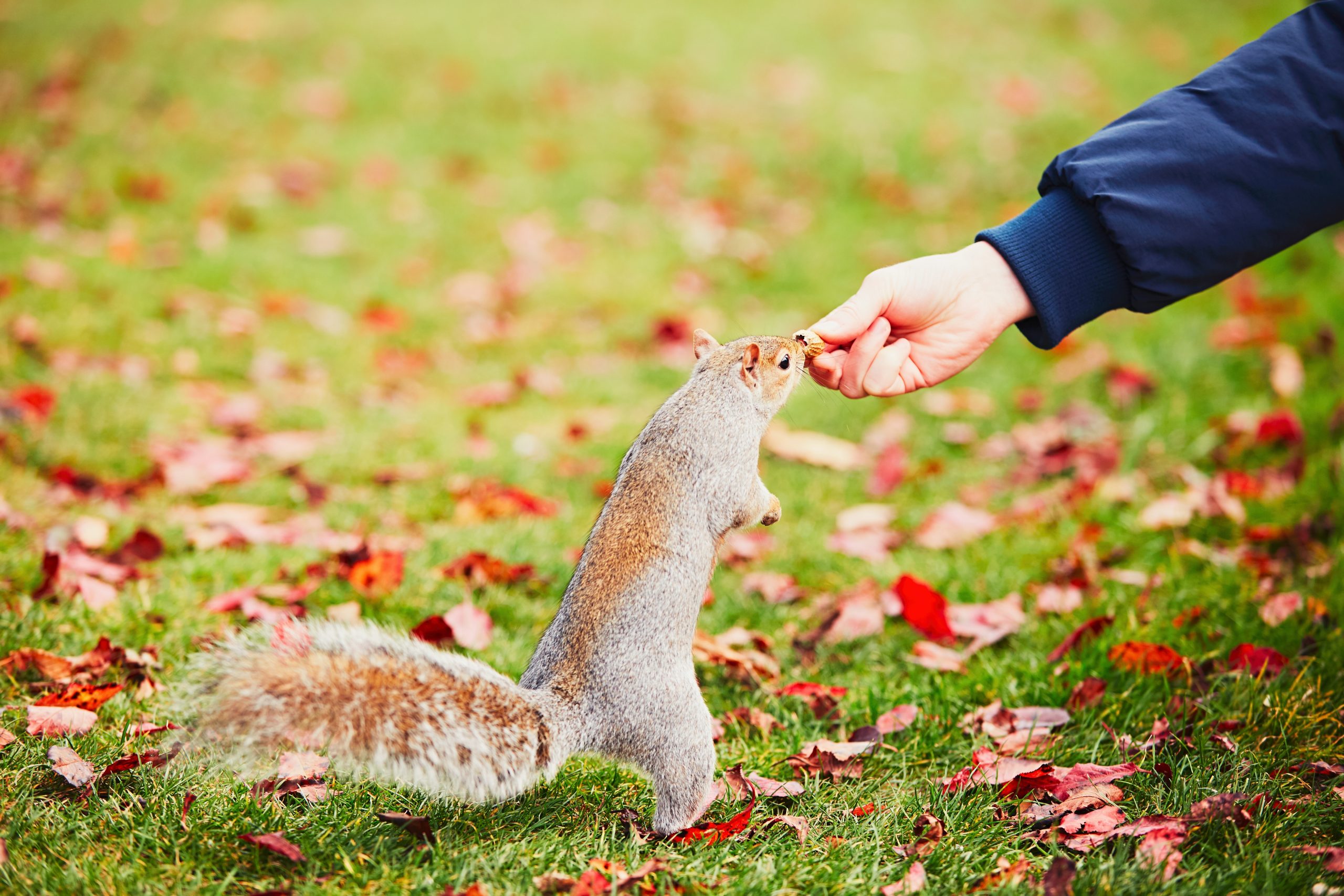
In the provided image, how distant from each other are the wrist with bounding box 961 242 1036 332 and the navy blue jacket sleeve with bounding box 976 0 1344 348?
3 centimetres

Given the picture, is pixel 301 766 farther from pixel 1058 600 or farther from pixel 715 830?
pixel 1058 600

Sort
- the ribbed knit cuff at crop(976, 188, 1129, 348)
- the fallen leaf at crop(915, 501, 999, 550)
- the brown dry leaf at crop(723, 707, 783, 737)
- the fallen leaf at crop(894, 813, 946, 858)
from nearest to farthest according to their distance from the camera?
the fallen leaf at crop(894, 813, 946, 858), the ribbed knit cuff at crop(976, 188, 1129, 348), the brown dry leaf at crop(723, 707, 783, 737), the fallen leaf at crop(915, 501, 999, 550)

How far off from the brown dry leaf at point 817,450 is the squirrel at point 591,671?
182cm

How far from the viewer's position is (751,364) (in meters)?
2.10

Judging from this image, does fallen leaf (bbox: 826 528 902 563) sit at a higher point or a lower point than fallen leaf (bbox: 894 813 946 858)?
lower

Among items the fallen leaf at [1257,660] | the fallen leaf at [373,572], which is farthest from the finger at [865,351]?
the fallen leaf at [373,572]

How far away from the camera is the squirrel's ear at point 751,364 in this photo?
2.06 meters

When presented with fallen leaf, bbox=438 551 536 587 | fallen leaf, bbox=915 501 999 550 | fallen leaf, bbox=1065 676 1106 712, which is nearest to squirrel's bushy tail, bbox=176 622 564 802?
fallen leaf, bbox=438 551 536 587

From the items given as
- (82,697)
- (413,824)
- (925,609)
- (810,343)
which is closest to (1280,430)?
(925,609)

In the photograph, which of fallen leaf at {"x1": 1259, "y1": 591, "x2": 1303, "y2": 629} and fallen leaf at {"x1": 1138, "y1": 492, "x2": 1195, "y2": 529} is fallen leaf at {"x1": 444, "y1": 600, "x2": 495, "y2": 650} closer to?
fallen leaf at {"x1": 1259, "y1": 591, "x2": 1303, "y2": 629}

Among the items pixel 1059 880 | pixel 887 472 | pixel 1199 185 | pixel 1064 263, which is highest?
pixel 1199 185

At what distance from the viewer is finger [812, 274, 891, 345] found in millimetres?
2207

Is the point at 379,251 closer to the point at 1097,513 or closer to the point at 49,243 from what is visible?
the point at 49,243

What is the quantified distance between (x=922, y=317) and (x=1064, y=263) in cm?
32
